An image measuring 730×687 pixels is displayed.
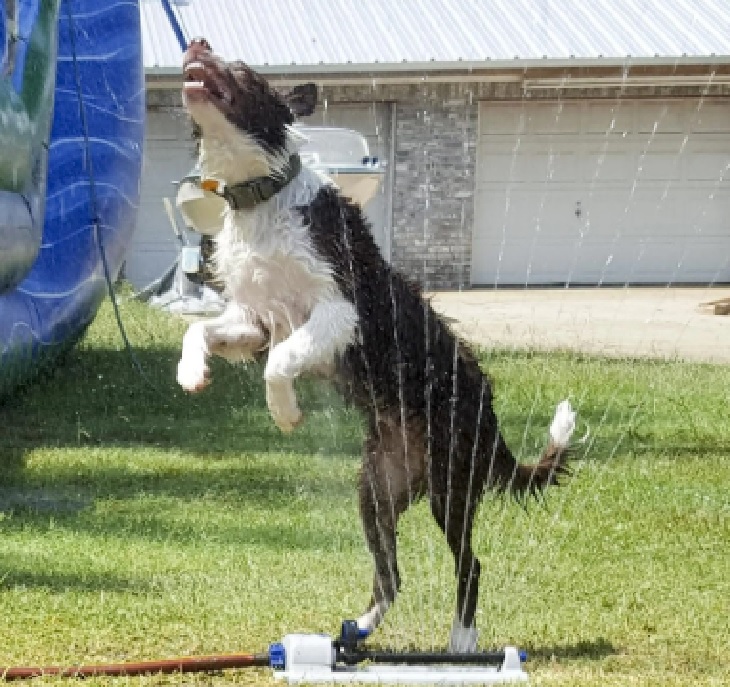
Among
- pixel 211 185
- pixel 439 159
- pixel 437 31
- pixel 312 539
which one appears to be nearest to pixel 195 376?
pixel 211 185

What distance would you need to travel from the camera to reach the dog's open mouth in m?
4.39

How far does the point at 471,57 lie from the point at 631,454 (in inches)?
420

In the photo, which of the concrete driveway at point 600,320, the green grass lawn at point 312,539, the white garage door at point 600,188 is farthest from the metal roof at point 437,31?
the green grass lawn at point 312,539

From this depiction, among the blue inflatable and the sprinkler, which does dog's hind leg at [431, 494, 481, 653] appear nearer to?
the sprinkler

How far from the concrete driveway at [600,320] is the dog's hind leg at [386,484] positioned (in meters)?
6.41

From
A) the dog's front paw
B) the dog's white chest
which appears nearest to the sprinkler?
the dog's front paw

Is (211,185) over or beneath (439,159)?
over

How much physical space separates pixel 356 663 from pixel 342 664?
45 mm

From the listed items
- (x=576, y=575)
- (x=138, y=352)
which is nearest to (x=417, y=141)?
(x=138, y=352)

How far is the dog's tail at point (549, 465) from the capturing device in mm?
5141

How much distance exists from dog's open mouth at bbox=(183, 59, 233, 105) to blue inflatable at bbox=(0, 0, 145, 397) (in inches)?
169

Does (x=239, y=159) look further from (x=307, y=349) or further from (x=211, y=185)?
(x=307, y=349)

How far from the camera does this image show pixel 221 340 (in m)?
4.75

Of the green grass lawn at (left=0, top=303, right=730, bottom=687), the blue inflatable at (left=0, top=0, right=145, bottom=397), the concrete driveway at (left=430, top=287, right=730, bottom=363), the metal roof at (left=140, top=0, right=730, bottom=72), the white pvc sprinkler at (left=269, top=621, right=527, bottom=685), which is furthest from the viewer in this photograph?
the metal roof at (left=140, top=0, right=730, bottom=72)
